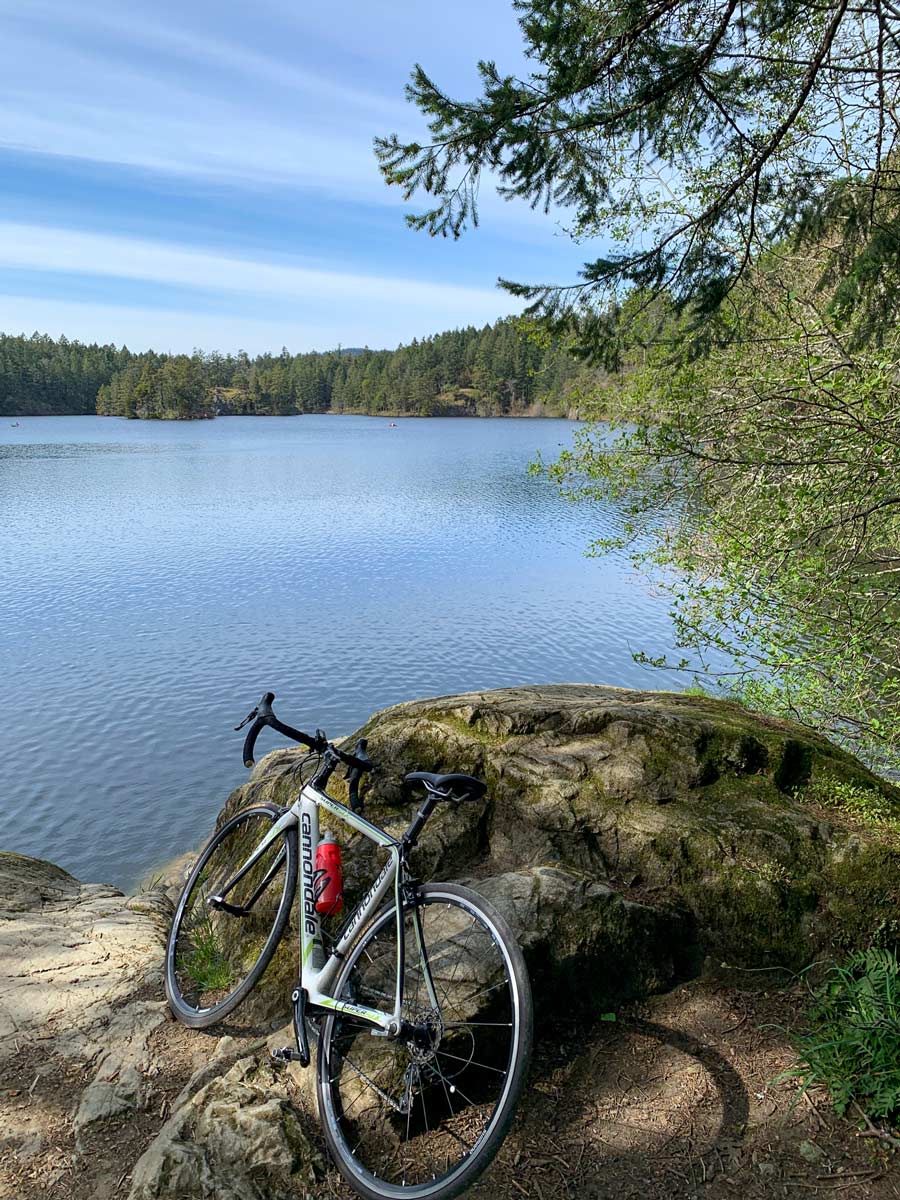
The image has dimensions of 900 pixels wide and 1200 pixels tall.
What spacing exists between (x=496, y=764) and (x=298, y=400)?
197 meters

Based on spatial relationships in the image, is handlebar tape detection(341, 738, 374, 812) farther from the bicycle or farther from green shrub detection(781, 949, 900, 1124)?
green shrub detection(781, 949, 900, 1124)

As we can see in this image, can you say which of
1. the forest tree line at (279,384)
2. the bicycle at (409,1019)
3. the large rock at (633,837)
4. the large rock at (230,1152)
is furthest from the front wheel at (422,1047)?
the forest tree line at (279,384)

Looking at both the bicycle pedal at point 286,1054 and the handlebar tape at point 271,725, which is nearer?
the bicycle pedal at point 286,1054

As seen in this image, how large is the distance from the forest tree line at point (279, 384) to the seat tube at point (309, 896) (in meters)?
136

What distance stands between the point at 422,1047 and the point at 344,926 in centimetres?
64

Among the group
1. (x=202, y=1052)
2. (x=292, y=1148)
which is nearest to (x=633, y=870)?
(x=292, y=1148)

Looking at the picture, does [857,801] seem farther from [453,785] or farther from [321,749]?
[321,749]

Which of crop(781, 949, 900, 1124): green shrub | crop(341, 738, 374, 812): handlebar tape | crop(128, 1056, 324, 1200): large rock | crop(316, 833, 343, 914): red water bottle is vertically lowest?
crop(128, 1056, 324, 1200): large rock

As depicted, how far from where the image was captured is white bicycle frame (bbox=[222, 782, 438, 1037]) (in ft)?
10.1

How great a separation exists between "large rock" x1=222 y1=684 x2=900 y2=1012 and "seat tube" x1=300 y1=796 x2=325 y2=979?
0.61m

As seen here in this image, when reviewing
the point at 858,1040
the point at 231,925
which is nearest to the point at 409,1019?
the point at 231,925

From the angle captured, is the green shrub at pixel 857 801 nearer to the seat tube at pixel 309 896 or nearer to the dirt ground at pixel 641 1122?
the dirt ground at pixel 641 1122

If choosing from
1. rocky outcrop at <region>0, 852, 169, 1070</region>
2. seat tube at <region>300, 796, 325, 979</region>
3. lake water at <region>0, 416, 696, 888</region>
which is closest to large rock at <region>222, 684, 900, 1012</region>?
seat tube at <region>300, 796, 325, 979</region>

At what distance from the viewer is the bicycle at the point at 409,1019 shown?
9.41ft
